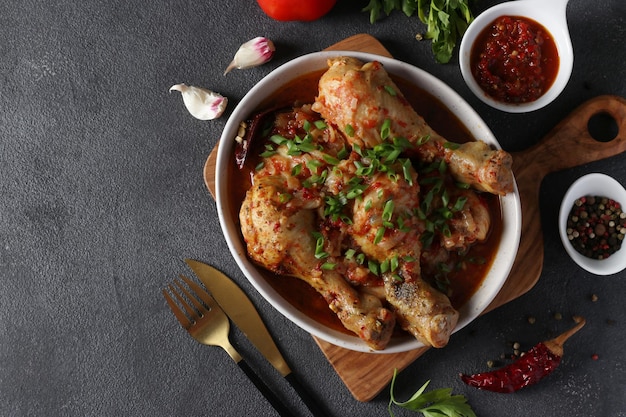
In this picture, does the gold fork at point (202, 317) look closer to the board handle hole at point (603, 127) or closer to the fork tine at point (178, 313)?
the fork tine at point (178, 313)

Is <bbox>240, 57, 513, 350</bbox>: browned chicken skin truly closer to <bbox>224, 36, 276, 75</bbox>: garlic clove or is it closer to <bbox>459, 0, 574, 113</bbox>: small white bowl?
<bbox>459, 0, 574, 113</bbox>: small white bowl

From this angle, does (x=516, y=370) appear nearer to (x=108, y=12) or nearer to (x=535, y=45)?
(x=535, y=45)

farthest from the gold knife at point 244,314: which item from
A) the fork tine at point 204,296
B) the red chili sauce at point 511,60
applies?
the red chili sauce at point 511,60

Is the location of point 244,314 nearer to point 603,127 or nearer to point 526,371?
point 526,371

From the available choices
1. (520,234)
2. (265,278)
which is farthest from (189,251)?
(520,234)

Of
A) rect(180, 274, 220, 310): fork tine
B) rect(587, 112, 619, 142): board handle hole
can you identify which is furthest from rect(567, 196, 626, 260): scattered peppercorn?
rect(180, 274, 220, 310): fork tine
